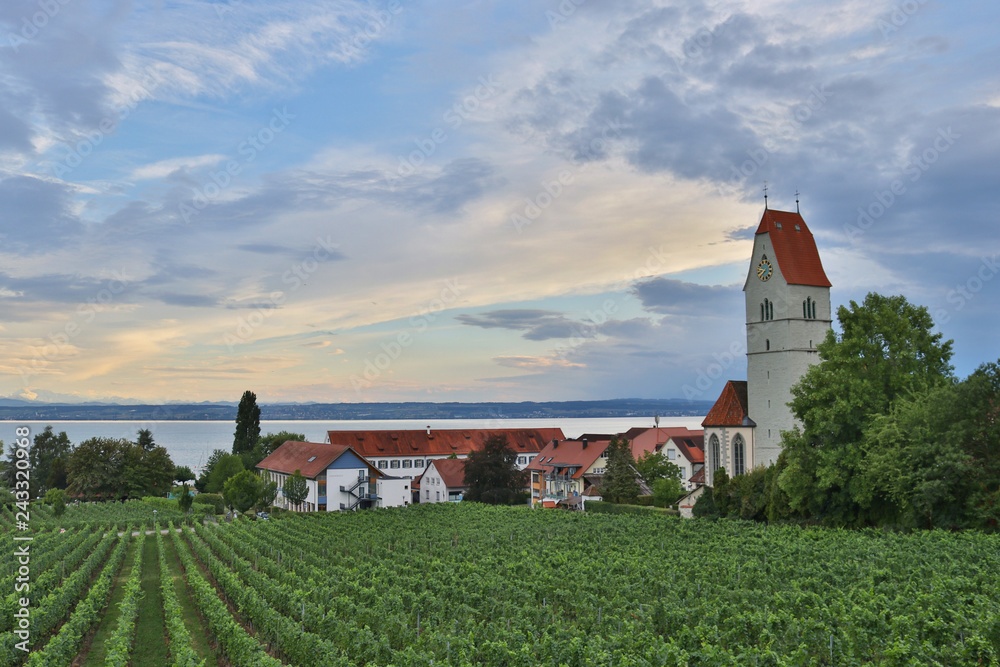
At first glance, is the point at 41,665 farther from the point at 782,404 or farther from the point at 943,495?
the point at 782,404

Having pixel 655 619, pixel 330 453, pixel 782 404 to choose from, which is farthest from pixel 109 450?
pixel 655 619

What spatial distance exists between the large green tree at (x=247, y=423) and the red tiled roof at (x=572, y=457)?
38657 millimetres

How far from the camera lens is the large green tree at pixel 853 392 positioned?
121 feet

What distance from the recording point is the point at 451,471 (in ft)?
261

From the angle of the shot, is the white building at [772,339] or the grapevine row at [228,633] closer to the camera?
the grapevine row at [228,633]

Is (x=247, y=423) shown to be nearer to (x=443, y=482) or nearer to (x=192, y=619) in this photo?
(x=443, y=482)

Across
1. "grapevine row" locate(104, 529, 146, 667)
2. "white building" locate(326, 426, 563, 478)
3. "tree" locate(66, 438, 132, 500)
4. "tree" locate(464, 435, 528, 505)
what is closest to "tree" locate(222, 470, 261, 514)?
"tree" locate(464, 435, 528, 505)

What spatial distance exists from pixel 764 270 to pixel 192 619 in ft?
155

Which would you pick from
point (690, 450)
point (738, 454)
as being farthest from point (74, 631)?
point (690, 450)

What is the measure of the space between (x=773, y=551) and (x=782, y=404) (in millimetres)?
25474

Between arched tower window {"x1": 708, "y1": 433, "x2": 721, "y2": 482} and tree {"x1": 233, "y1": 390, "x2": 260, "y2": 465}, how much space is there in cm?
6097

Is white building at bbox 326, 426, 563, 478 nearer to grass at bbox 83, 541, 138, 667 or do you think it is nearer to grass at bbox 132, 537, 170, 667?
grass at bbox 83, 541, 138, 667

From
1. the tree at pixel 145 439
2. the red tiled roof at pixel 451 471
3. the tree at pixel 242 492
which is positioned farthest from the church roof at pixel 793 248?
the tree at pixel 145 439

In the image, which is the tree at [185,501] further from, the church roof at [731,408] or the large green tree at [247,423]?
the church roof at [731,408]
